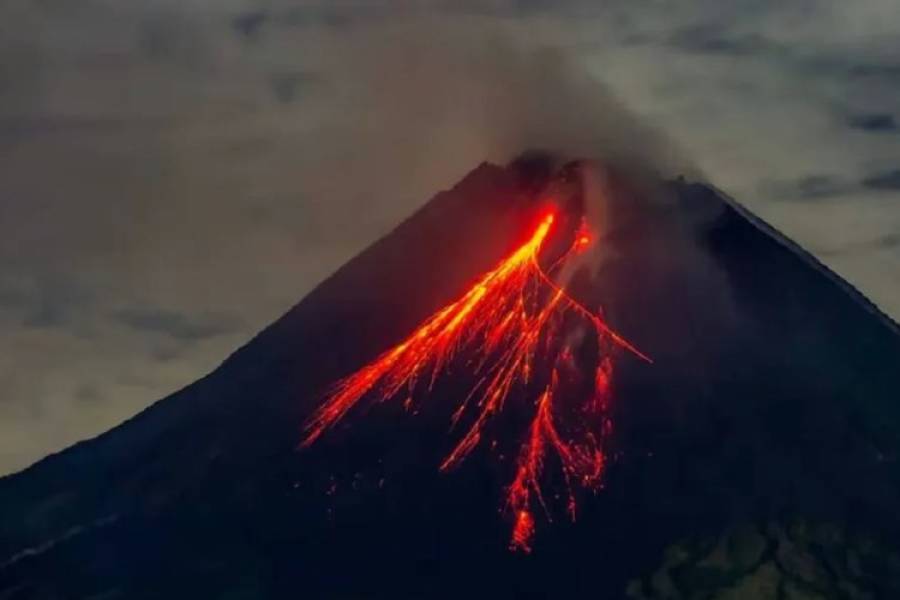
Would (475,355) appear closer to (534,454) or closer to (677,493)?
(534,454)

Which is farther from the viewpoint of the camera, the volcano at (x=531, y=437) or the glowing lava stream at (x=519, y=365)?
the glowing lava stream at (x=519, y=365)

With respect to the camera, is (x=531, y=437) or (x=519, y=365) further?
(x=519, y=365)

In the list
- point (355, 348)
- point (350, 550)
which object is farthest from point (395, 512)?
point (355, 348)

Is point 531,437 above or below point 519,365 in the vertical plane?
below

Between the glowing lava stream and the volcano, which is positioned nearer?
the volcano
